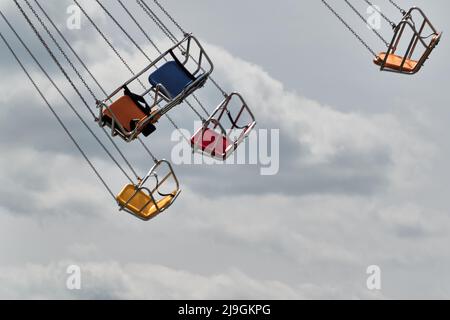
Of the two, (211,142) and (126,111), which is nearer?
(126,111)

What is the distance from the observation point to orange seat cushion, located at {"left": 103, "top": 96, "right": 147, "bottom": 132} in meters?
22.1

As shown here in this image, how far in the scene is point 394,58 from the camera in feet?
76.0

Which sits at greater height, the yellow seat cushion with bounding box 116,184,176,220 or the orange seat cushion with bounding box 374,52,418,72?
the orange seat cushion with bounding box 374,52,418,72

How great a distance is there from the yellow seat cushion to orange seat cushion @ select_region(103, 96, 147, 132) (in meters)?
1.59

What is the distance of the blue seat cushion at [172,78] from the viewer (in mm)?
22344

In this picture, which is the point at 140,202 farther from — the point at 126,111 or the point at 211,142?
the point at 211,142

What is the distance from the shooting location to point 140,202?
22.3m

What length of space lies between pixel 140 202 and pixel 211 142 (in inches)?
96.7

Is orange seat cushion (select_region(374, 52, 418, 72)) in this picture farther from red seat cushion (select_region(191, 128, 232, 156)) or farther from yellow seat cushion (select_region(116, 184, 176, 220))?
yellow seat cushion (select_region(116, 184, 176, 220))

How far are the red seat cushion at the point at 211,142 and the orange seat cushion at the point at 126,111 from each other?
161 cm

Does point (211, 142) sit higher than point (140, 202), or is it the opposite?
point (211, 142)

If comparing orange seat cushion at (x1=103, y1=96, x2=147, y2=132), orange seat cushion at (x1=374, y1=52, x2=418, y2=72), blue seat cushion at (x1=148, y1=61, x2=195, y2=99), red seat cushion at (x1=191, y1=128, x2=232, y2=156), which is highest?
orange seat cushion at (x1=374, y1=52, x2=418, y2=72)

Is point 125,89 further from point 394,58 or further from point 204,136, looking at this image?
point 394,58

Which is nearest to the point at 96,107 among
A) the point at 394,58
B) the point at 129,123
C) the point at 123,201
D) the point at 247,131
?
the point at 129,123
